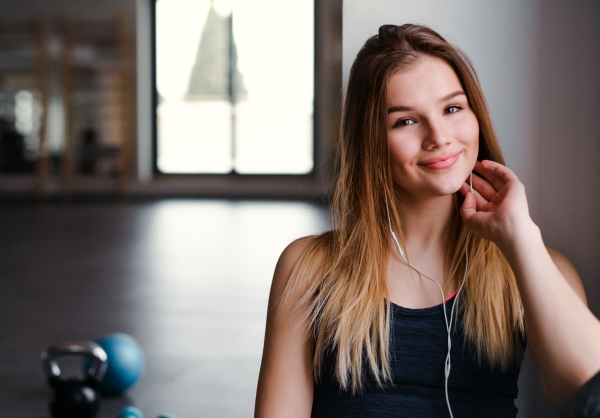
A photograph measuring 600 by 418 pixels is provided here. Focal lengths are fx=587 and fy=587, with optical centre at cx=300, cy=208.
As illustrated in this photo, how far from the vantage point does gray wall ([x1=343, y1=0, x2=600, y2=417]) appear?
1.28m

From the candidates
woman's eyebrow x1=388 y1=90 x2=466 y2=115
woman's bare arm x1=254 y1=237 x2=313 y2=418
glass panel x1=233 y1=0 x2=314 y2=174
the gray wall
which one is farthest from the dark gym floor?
glass panel x1=233 y1=0 x2=314 y2=174

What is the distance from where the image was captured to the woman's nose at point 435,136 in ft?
3.38

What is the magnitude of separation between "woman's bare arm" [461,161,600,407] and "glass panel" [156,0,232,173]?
9.39 m

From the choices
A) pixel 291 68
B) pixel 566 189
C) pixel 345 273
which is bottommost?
pixel 345 273

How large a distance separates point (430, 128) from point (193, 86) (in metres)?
9.61

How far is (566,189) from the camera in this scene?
1.31 metres

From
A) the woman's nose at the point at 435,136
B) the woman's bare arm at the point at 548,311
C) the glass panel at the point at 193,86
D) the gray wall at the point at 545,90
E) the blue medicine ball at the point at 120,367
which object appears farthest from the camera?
the glass panel at the point at 193,86

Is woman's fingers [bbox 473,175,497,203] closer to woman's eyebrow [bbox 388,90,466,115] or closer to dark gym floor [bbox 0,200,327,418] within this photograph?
woman's eyebrow [bbox 388,90,466,115]

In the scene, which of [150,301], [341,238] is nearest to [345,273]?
[341,238]

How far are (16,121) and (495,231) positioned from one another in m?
10.7

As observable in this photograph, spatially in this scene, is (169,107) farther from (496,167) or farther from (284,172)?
(496,167)

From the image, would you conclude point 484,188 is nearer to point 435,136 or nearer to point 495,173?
point 495,173

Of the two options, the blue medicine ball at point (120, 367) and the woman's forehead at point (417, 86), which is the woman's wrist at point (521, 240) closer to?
the woman's forehead at point (417, 86)

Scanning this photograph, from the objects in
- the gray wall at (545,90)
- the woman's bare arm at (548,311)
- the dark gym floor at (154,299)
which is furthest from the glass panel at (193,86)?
the woman's bare arm at (548,311)
